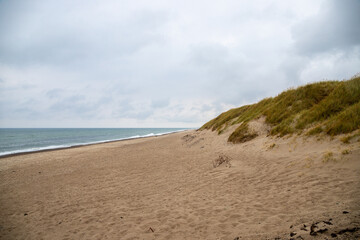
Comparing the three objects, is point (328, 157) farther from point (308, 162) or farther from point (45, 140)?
point (45, 140)

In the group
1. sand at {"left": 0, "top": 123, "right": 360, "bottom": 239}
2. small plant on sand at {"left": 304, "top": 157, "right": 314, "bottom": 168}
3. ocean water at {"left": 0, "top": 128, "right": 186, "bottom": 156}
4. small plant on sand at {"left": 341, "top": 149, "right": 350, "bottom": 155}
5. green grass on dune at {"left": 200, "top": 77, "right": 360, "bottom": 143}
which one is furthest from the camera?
ocean water at {"left": 0, "top": 128, "right": 186, "bottom": 156}

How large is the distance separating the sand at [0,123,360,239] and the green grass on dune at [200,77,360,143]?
1.44 meters

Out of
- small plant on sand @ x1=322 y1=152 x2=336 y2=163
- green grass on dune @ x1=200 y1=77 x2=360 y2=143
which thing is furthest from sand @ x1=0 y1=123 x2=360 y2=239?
green grass on dune @ x1=200 y1=77 x2=360 y2=143

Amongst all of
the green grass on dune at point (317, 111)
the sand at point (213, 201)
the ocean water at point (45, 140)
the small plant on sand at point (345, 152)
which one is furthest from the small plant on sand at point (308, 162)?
the ocean water at point (45, 140)

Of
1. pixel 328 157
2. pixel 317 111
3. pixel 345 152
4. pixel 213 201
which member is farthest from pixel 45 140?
pixel 345 152

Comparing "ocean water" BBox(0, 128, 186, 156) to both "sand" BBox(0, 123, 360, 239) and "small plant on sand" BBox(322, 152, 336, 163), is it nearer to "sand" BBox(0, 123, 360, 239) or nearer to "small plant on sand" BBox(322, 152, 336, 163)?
"sand" BBox(0, 123, 360, 239)

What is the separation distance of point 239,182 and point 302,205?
10.6ft

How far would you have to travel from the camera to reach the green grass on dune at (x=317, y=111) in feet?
36.1

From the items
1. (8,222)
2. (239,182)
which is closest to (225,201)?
(239,182)

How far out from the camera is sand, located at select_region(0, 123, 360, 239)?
4.83 meters

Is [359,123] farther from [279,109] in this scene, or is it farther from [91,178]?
[91,178]

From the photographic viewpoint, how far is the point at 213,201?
7105mm

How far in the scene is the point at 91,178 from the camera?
12.7 meters

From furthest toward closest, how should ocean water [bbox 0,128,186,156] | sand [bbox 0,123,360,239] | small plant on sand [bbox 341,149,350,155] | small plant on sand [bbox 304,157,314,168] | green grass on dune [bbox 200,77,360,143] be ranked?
ocean water [bbox 0,128,186,156] → green grass on dune [bbox 200,77,360,143] → small plant on sand [bbox 304,157,314,168] → small plant on sand [bbox 341,149,350,155] → sand [bbox 0,123,360,239]
